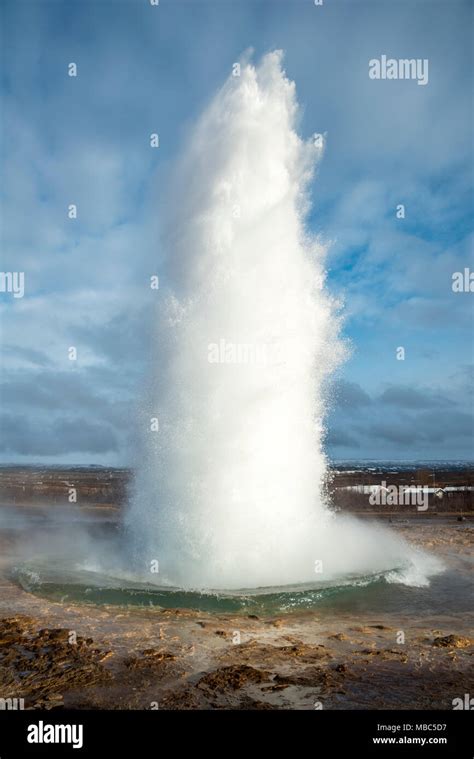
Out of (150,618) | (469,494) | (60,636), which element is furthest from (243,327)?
(469,494)

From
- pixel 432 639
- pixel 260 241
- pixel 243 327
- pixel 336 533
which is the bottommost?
pixel 432 639

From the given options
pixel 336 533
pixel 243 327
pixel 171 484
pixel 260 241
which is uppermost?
pixel 260 241

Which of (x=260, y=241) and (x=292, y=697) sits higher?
(x=260, y=241)

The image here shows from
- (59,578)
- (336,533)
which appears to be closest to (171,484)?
(59,578)

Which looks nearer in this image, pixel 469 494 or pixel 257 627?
pixel 257 627

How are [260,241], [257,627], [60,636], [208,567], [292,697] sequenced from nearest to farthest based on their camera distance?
[292,697]
[60,636]
[257,627]
[208,567]
[260,241]

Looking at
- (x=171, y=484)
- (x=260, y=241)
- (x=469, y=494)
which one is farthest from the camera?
(x=469, y=494)

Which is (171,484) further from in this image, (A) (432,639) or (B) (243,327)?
(A) (432,639)

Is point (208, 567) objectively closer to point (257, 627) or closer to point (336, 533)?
point (257, 627)
